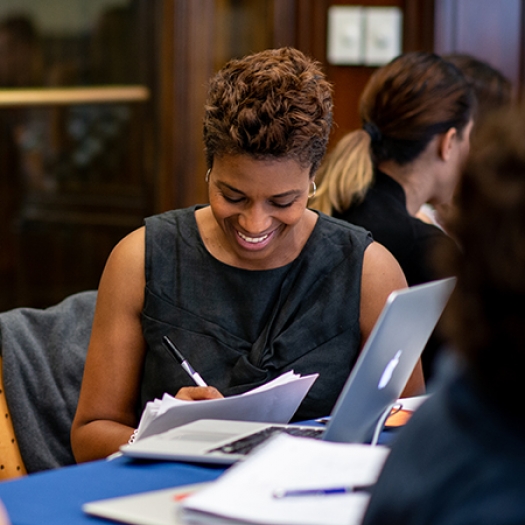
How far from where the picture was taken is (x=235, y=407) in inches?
51.1

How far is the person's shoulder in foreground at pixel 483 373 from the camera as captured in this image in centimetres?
64

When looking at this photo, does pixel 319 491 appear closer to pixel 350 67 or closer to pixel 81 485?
pixel 81 485

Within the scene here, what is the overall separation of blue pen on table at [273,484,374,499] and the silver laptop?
0.43 ft

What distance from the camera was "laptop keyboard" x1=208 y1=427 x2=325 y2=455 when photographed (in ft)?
3.82

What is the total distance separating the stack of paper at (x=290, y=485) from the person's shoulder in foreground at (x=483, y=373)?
0.49 feet

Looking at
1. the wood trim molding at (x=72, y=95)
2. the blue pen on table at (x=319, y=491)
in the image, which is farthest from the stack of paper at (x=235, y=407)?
the wood trim molding at (x=72, y=95)

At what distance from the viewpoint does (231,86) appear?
1.66 m

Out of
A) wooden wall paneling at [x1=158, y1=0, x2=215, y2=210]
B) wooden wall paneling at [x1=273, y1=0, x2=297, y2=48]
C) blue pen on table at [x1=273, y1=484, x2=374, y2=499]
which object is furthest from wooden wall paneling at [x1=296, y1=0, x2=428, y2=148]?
blue pen on table at [x1=273, y1=484, x2=374, y2=499]

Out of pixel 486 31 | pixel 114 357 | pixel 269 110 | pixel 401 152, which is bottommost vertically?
pixel 114 357

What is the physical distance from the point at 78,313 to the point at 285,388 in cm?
78

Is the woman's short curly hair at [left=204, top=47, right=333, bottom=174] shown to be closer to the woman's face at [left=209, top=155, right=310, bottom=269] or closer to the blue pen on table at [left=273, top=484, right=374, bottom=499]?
the woman's face at [left=209, top=155, right=310, bottom=269]

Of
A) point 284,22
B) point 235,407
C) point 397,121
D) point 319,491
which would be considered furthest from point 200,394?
point 284,22

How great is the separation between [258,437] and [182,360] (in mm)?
440

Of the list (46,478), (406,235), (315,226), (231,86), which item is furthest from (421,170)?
(46,478)
